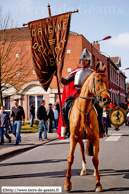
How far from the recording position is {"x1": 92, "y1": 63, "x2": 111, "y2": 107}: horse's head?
4555mm

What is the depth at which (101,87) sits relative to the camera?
4.70m

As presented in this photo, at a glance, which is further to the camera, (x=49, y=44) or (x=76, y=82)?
(x=49, y=44)

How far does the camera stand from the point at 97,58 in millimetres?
38375

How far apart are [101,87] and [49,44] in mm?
1957

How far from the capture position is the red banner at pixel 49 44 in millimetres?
5910

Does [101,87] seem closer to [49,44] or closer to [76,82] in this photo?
[76,82]

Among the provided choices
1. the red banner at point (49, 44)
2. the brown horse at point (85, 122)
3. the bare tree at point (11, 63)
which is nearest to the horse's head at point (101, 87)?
the brown horse at point (85, 122)

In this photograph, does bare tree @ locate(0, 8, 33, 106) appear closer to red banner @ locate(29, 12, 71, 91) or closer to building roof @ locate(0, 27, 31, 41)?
building roof @ locate(0, 27, 31, 41)

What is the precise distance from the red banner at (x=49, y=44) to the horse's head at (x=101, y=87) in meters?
1.21

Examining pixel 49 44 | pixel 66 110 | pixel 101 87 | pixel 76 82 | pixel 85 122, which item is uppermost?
pixel 49 44

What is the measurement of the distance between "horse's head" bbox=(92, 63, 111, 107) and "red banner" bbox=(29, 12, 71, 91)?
1.21 meters

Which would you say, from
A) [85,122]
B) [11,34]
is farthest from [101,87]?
[11,34]

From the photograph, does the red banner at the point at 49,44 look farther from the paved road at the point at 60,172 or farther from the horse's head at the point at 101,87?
the paved road at the point at 60,172

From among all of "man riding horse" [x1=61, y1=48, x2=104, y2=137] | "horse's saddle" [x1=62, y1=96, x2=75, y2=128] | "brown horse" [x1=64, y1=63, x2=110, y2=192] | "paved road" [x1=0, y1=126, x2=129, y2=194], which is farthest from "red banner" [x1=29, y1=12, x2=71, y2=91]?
"paved road" [x1=0, y1=126, x2=129, y2=194]
